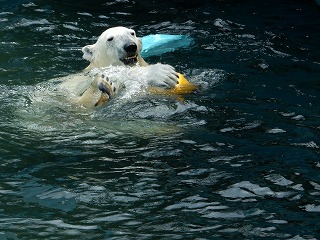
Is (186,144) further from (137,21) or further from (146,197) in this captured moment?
(137,21)

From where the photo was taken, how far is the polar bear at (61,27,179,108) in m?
7.41

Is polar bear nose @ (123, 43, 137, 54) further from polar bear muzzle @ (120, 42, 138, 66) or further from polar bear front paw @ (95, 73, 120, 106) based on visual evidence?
polar bear front paw @ (95, 73, 120, 106)

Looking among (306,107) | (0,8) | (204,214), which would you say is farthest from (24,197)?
(0,8)

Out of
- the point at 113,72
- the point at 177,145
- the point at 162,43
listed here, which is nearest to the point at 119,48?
the point at 113,72

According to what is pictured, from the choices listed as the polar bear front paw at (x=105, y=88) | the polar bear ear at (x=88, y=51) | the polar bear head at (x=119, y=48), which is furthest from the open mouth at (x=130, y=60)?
the polar bear ear at (x=88, y=51)

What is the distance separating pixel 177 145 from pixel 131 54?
194 centimetres

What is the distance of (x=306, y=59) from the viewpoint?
8.92 m

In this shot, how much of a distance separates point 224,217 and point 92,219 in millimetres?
875

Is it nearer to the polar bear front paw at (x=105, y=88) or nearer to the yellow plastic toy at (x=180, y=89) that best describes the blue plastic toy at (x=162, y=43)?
the yellow plastic toy at (x=180, y=89)

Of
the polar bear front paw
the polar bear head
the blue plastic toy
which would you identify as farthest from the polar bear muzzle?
the blue plastic toy

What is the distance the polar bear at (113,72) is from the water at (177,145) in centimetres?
19

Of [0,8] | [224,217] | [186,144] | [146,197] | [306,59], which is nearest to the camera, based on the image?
[224,217]

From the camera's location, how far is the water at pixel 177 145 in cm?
482

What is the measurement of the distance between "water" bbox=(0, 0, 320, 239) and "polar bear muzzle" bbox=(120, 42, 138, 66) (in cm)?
65
